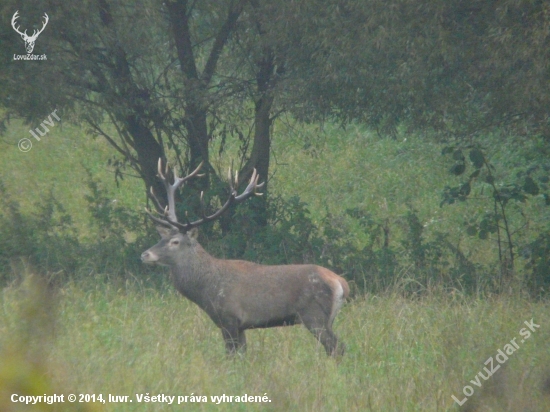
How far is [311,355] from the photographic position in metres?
6.79

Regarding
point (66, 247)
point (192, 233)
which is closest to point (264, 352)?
point (192, 233)

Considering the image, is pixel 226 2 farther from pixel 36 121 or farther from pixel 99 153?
pixel 99 153

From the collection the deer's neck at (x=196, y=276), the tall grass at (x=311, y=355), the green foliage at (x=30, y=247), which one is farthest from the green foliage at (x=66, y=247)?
the deer's neck at (x=196, y=276)

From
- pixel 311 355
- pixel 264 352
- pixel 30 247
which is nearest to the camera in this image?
pixel 311 355

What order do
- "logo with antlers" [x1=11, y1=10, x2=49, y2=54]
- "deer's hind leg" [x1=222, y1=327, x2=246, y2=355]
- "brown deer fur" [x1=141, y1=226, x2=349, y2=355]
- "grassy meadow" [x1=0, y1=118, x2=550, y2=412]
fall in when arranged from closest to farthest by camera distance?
"grassy meadow" [x1=0, y1=118, x2=550, y2=412], "deer's hind leg" [x1=222, y1=327, x2=246, y2=355], "brown deer fur" [x1=141, y1=226, x2=349, y2=355], "logo with antlers" [x1=11, y1=10, x2=49, y2=54]

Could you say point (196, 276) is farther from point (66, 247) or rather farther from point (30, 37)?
point (66, 247)

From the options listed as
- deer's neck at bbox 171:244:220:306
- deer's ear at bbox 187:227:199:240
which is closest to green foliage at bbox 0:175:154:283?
deer's ear at bbox 187:227:199:240

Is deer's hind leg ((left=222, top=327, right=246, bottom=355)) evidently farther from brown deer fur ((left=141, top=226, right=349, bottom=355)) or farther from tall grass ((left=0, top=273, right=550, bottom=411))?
tall grass ((left=0, top=273, right=550, bottom=411))

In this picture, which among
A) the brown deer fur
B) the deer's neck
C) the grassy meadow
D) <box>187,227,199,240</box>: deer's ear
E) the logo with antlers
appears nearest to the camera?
the grassy meadow

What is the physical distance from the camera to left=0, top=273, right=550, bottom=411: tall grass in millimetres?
5055

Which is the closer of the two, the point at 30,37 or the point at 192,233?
the point at 192,233

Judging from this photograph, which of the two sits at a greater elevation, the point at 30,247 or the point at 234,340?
the point at 30,247

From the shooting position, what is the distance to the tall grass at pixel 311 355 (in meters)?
5.05

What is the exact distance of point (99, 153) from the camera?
857 inches
